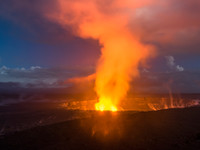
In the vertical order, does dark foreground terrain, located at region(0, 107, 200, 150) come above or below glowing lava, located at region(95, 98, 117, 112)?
below

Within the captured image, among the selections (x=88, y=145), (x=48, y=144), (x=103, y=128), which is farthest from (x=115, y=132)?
(x=48, y=144)

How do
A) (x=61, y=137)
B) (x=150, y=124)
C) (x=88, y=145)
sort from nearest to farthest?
(x=88, y=145) → (x=61, y=137) → (x=150, y=124)

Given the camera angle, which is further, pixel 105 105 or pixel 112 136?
pixel 105 105

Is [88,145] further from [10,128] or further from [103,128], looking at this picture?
[10,128]

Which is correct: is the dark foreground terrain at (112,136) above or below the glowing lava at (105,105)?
below

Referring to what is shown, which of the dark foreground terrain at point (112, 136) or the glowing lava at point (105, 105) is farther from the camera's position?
the glowing lava at point (105, 105)

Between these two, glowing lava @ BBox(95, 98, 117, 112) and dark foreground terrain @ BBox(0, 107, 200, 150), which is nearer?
dark foreground terrain @ BBox(0, 107, 200, 150)

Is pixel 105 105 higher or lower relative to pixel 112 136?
higher

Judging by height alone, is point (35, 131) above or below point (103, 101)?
below
